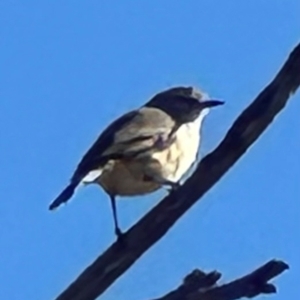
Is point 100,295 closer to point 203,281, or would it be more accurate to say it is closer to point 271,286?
point 203,281

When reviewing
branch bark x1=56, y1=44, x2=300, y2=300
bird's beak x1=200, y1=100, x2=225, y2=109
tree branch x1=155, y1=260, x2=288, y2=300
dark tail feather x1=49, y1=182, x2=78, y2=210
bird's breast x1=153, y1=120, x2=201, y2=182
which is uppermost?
bird's beak x1=200, y1=100, x2=225, y2=109

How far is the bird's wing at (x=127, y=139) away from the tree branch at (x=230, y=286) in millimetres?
3092

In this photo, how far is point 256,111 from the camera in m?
2.10

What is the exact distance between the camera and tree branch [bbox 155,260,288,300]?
79.0 inches

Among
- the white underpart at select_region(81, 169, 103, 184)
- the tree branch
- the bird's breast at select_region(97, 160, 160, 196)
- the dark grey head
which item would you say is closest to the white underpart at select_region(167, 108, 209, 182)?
the bird's breast at select_region(97, 160, 160, 196)

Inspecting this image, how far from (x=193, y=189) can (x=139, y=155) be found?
350 cm

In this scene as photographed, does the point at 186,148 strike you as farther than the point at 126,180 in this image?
Yes

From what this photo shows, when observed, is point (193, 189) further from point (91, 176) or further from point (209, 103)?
point (209, 103)

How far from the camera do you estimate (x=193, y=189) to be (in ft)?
7.09

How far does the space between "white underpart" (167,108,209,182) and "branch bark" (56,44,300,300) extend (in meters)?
3.48

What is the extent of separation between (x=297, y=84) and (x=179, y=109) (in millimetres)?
5018

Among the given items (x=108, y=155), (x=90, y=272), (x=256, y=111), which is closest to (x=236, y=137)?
(x=256, y=111)

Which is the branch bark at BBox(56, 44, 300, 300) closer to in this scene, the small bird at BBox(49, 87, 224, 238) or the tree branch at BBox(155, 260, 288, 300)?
the tree branch at BBox(155, 260, 288, 300)

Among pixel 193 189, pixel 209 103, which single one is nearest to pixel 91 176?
pixel 209 103
